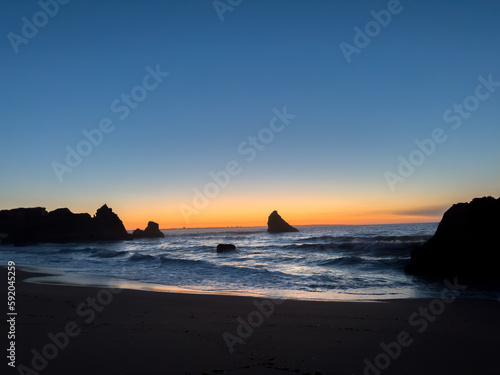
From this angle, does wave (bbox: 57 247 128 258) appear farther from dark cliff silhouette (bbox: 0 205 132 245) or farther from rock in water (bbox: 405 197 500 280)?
dark cliff silhouette (bbox: 0 205 132 245)

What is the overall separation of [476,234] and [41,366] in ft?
64.8

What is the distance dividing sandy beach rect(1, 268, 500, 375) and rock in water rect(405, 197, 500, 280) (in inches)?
262

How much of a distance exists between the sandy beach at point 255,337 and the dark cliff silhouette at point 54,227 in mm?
83857

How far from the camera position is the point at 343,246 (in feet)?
129

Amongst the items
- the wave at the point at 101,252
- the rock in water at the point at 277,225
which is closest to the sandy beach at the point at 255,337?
the wave at the point at 101,252

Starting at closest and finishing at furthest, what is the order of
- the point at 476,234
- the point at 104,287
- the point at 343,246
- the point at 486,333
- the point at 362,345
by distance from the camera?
1. the point at 362,345
2. the point at 486,333
3. the point at 104,287
4. the point at 476,234
5. the point at 343,246

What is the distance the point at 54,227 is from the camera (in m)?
84.1

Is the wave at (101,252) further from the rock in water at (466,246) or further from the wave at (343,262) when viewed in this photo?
the rock in water at (466,246)

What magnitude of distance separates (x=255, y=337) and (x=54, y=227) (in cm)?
9319

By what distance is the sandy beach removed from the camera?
5387 millimetres

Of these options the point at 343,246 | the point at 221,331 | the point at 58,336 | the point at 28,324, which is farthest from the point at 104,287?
the point at 343,246

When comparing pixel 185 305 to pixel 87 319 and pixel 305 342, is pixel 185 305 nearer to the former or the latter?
pixel 87 319

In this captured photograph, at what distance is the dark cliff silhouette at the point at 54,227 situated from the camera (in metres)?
81.6

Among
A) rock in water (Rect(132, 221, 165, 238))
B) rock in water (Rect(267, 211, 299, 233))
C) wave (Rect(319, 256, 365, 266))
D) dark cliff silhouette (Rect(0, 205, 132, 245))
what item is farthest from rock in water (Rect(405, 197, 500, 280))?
rock in water (Rect(267, 211, 299, 233))
